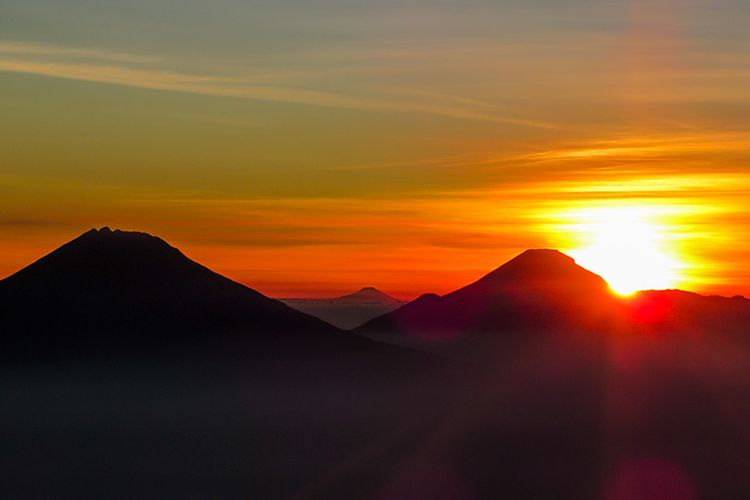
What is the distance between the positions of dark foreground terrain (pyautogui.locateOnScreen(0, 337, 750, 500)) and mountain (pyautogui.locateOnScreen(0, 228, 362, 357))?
4136 mm

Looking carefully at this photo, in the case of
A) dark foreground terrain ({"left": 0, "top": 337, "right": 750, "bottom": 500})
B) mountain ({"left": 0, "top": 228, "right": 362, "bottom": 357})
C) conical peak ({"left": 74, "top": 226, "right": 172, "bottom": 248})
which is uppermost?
conical peak ({"left": 74, "top": 226, "right": 172, "bottom": 248})

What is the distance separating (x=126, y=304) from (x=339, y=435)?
144 ft

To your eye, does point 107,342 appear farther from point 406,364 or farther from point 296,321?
point 406,364

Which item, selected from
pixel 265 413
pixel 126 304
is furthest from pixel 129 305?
pixel 265 413

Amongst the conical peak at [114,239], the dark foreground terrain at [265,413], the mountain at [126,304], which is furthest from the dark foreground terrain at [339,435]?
the conical peak at [114,239]

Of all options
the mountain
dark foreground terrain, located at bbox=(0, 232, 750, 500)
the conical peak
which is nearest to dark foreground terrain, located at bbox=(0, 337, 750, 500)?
dark foreground terrain, located at bbox=(0, 232, 750, 500)

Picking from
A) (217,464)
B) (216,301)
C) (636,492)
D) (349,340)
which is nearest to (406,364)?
(349,340)

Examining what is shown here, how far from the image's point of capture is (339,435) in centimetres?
12162

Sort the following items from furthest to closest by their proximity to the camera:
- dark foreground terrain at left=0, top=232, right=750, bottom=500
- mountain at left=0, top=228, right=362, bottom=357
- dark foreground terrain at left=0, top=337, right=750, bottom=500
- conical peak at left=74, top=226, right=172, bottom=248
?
1. conical peak at left=74, top=226, right=172, bottom=248
2. mountain at left=0, top=228, right=362, bottom=357
3. dark foreground terrain at left=0, top=232, right=750, bottom=500
4. dark foreground terrain at left=0, top=337, right=750, bottom=500

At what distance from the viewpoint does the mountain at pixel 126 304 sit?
149875mm

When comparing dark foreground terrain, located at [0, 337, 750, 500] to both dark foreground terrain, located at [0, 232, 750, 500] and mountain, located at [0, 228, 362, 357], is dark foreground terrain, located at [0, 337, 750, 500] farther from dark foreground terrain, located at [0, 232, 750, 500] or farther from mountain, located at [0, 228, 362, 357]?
mountain, located at [0, 228, 362, 357]

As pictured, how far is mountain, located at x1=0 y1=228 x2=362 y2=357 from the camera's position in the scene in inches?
5901

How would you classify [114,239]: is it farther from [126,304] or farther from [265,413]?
[265,413]

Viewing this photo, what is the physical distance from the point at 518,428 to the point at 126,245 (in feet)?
185
